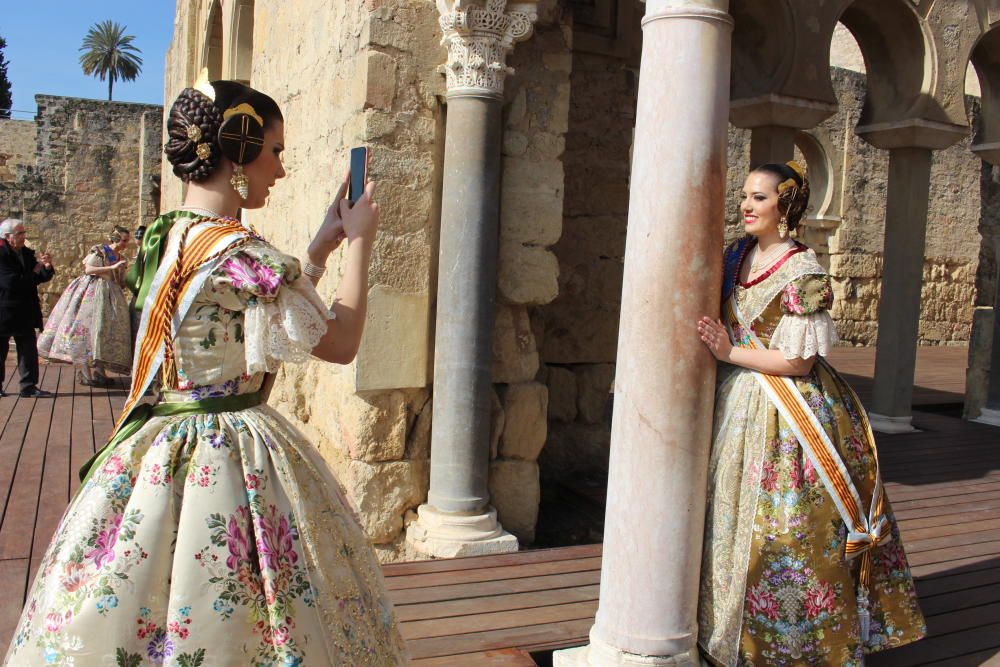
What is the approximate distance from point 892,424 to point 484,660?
5.24 m

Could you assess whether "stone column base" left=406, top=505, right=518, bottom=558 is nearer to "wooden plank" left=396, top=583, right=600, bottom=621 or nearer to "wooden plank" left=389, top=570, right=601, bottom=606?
"wooden plank" left=389, top=570, right=601, bottom=606

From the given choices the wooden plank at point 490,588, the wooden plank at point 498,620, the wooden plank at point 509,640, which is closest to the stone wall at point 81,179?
the wooden plank at point 490,588

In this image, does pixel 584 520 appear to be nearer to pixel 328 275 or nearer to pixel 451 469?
pixel 451 469

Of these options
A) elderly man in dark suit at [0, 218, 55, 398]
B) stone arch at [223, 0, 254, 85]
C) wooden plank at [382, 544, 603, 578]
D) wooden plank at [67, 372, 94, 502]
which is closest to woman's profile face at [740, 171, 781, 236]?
wooden plank at [382, 544, 603, 578]

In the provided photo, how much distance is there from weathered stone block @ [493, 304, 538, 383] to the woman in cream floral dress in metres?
2.54

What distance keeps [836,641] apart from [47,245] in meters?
19.4

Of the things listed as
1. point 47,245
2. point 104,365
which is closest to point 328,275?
point 104,365

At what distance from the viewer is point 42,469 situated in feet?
17.6

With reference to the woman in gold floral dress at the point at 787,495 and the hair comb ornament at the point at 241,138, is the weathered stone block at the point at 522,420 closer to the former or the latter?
the woman in gold floral dress at the point at 787,495

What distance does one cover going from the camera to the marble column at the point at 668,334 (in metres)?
2.69

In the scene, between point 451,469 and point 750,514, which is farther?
point 451,469

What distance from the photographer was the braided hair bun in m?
3.04

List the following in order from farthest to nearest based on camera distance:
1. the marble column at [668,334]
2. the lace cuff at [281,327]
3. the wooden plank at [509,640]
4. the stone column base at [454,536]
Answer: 1. the stone column base at [454,536]
2. the wooden plank at [509,640]
3. the marble column at [668,334]
4. the lace cuff at [281,327]

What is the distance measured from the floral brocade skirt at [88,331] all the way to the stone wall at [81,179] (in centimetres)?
1098
